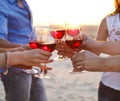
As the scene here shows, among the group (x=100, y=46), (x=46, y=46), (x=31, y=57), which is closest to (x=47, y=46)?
(x=46, y=46)

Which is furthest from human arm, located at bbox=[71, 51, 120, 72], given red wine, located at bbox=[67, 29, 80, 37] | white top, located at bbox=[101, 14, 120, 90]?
white top, located at bbox=[101, 14, 120, 90]

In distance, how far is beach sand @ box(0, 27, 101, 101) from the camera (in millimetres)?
7570

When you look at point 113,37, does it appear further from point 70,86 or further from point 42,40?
point 70,86

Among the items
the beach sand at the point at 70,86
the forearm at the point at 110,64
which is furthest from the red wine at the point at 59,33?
the beach sand at the point at 70,86

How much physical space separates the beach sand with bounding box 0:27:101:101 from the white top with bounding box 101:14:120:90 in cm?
363

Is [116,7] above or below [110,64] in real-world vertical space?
above

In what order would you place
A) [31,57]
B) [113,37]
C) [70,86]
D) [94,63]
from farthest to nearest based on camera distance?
[70,86]
[113,37]
[31,57]
[94,63]

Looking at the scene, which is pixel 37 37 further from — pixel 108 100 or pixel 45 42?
pixel 108 100

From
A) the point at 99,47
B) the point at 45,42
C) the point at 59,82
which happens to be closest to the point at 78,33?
the point at 45,42

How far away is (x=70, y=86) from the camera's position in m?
8.55

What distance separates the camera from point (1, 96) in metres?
7.53

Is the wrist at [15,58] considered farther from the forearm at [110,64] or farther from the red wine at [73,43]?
the forearm at [110,64]

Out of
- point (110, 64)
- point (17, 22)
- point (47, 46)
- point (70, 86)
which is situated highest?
point (17, 22)

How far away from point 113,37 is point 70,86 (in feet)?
16.9
